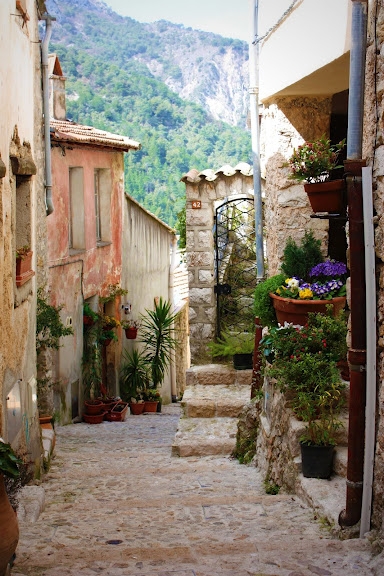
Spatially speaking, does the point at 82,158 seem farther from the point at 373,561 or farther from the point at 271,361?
the point at 373,561

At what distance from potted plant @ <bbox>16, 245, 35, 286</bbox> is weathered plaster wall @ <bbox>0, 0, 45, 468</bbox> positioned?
0.33 feet

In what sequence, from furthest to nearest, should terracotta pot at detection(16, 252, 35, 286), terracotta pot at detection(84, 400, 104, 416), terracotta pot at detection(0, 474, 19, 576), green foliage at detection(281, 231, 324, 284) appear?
terracotta pot at detection(84, 400, 104, 416) → green foliage at detection(281, 231, 324, 284) → terracotta pot at detection(16, 252, 35, 286) → terracotta pot at detection(0, 474, 19, 576)

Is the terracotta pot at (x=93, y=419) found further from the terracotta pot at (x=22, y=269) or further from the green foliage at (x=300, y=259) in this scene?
the terracotta pot at (x=22, y=269)

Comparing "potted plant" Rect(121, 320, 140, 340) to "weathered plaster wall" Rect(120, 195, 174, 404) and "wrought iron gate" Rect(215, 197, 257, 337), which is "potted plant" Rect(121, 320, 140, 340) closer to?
"weathered plaster wall" Rect(120, 195, 174, 404)

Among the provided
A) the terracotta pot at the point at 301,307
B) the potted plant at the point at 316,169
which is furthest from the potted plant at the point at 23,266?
the potted plant at the point at 316,169

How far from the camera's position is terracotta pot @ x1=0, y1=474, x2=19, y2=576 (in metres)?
3.33

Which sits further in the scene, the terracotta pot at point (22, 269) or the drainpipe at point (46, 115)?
the drainpipe at point (46, 115)

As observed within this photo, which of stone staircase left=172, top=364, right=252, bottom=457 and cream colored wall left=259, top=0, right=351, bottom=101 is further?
stone staircase left=172, top=364, right=252, bottom=457

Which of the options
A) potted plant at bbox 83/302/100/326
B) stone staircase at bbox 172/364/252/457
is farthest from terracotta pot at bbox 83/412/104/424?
stone staircase at bbox 172/364/252/457

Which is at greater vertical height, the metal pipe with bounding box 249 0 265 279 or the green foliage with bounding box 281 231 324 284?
the metal pipe with bounding box 249 0 265 279

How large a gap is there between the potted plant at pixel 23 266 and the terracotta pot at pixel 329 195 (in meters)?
2.46

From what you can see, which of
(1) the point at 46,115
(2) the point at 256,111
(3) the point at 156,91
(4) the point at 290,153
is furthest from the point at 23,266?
(3) the point at 156,91

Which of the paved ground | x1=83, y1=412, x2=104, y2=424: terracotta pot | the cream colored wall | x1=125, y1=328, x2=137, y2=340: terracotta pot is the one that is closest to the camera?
the paved ground

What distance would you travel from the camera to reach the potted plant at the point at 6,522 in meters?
3.34
